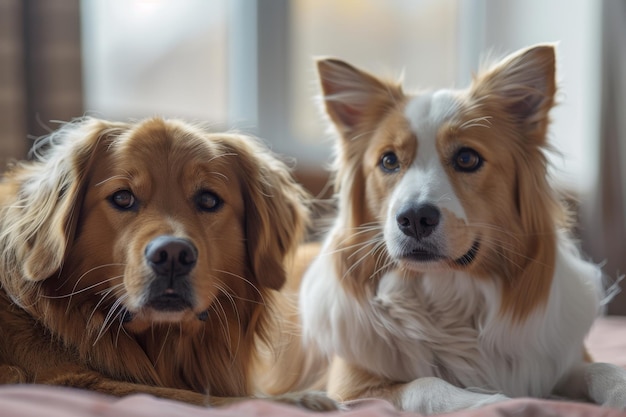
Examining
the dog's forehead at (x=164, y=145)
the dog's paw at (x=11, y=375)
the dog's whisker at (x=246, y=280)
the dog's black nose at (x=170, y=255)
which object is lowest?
the dog's paw at (x=11, y=375)

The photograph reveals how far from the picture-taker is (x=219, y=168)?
196 centimetres

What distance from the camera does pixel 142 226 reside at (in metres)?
1.75

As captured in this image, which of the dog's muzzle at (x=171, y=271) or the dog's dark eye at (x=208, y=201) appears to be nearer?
the dog's muzzle at (x=171, y=271)

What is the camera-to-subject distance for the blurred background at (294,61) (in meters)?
3.40

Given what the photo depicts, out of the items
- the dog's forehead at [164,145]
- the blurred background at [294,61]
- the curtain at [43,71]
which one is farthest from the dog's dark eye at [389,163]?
the curtain at [43,71]

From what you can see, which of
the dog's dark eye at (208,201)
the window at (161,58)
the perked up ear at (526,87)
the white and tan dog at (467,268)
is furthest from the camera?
the window at (161,58)

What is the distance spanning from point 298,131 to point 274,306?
246 cm

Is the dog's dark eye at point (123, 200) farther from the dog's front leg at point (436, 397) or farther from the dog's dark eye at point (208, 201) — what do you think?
the dog's front leg at point (436, 397)

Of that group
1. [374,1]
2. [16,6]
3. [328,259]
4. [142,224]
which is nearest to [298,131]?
[374,1]

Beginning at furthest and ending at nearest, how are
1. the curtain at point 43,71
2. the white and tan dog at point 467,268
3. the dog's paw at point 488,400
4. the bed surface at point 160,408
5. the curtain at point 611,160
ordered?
the curtain at point 611,160 → the curtain at point 43,71 → the white and tan dog at point 467,268 → the dog's paw at point 488,400 → the bed surface at point 160,408

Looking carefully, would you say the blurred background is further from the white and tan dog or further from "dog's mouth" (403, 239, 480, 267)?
Answer: "dog's mouth" (403, 239, 480, 267)

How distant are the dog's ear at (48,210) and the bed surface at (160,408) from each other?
0.34 metres

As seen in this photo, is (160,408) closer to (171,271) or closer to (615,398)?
(171,271)

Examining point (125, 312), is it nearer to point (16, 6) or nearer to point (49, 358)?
point (49, 358)
